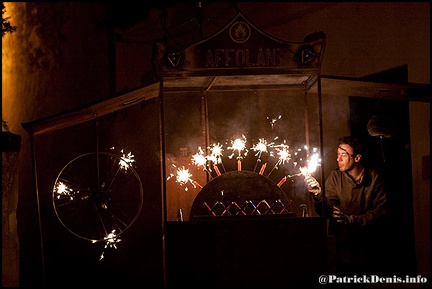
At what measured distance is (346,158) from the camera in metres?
8.72

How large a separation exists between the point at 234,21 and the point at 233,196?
272cm

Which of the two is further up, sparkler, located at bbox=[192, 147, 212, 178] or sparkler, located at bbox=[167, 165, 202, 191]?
sparkler, located at bbox=[192, 147, 212, 178]

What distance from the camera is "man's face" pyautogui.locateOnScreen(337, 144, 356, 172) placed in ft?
28.6

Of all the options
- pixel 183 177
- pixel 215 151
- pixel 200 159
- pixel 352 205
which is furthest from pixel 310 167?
pixel 183 177

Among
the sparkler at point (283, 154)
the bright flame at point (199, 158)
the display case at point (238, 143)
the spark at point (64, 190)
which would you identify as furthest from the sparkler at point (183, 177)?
the spark at point (64, 190)

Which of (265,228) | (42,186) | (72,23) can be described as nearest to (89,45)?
(72,23)

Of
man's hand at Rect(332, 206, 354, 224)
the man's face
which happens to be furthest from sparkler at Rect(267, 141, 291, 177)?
man's hand at Rect(332, 206, 354, 224)

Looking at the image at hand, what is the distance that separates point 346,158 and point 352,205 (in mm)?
750

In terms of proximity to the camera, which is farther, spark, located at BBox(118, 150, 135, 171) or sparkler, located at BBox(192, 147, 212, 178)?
sparkler, located at BBox(192, 147, 212, 178)

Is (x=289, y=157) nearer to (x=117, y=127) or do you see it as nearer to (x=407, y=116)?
(x=407, y=116)

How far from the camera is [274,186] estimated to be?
8547 mm

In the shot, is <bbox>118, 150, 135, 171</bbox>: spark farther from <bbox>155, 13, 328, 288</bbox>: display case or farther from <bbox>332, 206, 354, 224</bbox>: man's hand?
<bbox>332, 206, 354, 224</bbox>: man's hand

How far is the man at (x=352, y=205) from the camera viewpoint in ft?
26.9

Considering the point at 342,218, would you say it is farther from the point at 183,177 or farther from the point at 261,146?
the point at 183,177
